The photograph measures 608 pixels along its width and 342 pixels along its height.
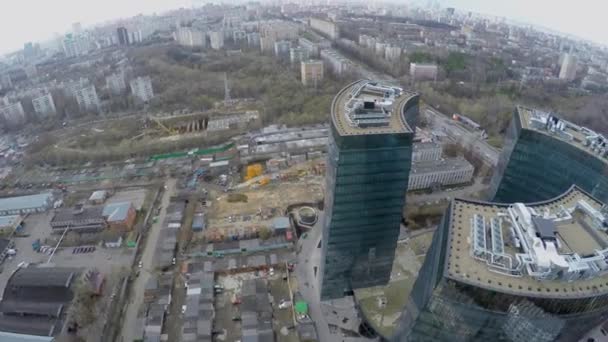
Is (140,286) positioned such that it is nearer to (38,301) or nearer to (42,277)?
(38,301)

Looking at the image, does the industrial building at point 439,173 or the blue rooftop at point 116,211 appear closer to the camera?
the blue rooftop at point 116,211

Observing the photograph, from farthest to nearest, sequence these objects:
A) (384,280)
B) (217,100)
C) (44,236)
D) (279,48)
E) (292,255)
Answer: (279,48), (217,100), (44,236), (292,255), (384,280)

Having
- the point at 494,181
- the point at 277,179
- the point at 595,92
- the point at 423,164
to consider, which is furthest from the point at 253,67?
the point at 595,92

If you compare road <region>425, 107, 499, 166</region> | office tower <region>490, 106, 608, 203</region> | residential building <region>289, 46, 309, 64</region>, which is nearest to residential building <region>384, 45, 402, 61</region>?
residential building <region>289, 46, 309, 64</region>

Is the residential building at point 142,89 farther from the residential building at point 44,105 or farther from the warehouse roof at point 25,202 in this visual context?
the warehouse roof at point 25,202

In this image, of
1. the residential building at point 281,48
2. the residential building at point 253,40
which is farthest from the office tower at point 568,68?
the residential building at point 253,40

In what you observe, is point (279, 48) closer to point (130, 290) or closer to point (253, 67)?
point (253, 67)
